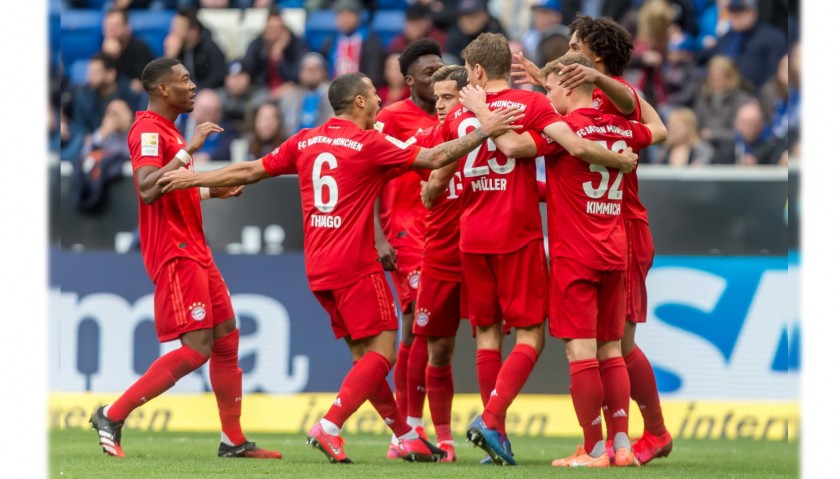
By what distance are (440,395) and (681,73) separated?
674 cm

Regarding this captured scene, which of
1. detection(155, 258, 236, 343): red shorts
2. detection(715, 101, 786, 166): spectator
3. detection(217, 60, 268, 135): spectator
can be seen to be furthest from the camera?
detection(217, 60, 268, 135): spectator

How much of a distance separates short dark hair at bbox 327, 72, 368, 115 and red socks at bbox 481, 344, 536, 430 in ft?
5.48

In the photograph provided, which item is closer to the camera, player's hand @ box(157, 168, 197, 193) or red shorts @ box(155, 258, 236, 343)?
player's hand @ box(157, 168, 197, 193)

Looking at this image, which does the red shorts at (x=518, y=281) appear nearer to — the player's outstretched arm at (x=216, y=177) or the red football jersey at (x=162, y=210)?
the player's outstretched arm at (x=216, y=177)

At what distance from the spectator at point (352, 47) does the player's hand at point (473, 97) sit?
6.48 m

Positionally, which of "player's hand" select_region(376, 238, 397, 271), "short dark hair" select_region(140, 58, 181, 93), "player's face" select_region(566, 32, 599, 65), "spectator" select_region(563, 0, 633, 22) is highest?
"spectator" select_region(563, 0, 633, 22)

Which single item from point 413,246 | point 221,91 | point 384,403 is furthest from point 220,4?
point 384,403

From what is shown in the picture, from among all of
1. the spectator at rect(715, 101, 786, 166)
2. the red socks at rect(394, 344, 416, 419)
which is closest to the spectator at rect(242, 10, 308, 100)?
the spectator at rect(715, 101, 786, 166)

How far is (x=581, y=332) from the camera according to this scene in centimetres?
664

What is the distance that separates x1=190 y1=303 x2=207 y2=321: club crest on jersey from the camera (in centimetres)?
722

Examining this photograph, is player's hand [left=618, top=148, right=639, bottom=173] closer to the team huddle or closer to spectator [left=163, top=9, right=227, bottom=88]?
the team huddle

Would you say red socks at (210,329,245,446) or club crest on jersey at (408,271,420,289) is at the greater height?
club crest on jersey at (408,271,420,289)

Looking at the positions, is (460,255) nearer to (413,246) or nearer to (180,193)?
(413,246)

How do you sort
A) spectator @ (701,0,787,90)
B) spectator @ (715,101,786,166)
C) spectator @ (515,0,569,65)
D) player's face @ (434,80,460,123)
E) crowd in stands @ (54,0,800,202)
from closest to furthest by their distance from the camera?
player's face @ (434,80,460,123) → spectator @ (715,101,786,166) → crowd in stands @ (54,0,800,202) → spectator @ (701,0,787,90) → spectator @ (515,0,569,65)
